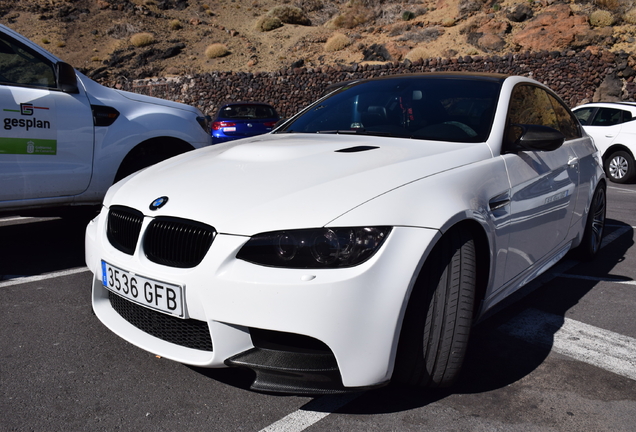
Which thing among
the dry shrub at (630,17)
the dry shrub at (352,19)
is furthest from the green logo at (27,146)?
the dry shrub at (352,19)

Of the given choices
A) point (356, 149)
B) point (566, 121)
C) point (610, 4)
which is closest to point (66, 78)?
point (356, 149)

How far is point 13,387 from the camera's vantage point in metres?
2.51

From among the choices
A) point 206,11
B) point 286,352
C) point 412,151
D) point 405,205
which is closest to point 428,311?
point 405,205

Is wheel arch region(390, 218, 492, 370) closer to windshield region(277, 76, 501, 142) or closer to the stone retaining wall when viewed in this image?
windshield region(277, 76, 501, 142)

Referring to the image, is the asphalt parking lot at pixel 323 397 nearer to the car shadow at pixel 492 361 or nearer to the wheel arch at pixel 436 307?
the car shadow at pixel 492 361

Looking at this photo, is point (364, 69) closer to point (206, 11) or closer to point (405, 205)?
point (405, 205)

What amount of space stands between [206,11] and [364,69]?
31.9 meters

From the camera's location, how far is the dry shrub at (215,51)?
1790 inches

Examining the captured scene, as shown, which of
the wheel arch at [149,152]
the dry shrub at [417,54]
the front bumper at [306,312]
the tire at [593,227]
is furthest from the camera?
the dry shrub at [417,54]

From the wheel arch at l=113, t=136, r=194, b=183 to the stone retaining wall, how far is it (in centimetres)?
1828

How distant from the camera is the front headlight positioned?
6.85 ft

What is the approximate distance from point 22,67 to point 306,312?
353 cm

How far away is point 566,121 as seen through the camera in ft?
14.4

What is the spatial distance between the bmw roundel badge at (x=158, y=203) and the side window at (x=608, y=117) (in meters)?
11.4
